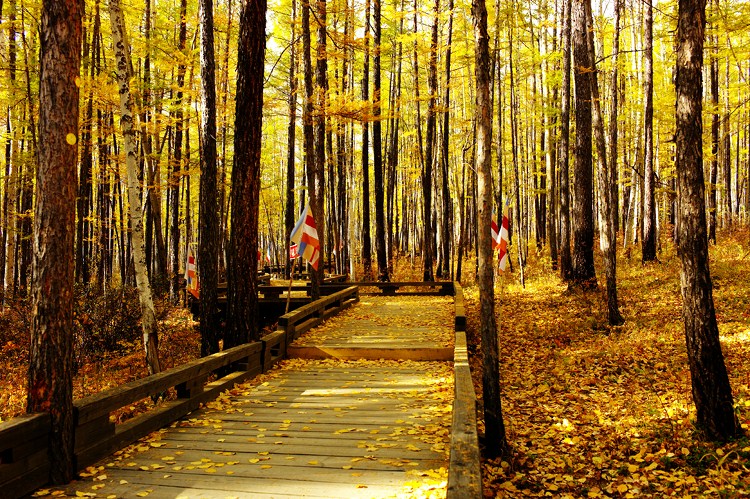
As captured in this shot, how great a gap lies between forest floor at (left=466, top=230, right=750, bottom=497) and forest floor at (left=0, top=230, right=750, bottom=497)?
20 millimetres

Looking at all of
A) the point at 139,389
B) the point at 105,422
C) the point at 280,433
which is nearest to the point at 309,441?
the point at 280,433

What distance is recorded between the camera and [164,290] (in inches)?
893

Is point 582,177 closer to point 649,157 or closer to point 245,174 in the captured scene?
point 649,157

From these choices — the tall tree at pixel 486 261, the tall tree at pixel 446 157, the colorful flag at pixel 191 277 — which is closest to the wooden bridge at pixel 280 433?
the tall tree at pixel 486 261

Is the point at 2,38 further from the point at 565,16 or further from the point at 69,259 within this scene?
the point at 565,16

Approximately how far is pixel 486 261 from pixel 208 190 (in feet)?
22.4

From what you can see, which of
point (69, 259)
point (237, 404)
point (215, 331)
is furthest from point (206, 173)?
point (69, 259)

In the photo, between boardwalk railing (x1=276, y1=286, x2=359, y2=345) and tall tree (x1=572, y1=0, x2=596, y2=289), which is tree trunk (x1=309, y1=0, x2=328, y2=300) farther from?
tall tree (x1=572, y1=0, x2=596, y2=289)

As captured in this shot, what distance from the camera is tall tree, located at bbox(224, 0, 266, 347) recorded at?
882 cm

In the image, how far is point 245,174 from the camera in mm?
8891

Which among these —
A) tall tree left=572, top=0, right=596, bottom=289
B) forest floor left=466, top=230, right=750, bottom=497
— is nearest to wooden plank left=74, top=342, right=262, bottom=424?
forest floor left=466, top=230, right=750, bottom=497

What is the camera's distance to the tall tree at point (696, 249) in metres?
6.04

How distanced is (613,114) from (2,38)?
2002 centimetres

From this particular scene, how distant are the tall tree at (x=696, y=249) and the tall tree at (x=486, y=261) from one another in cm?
238
